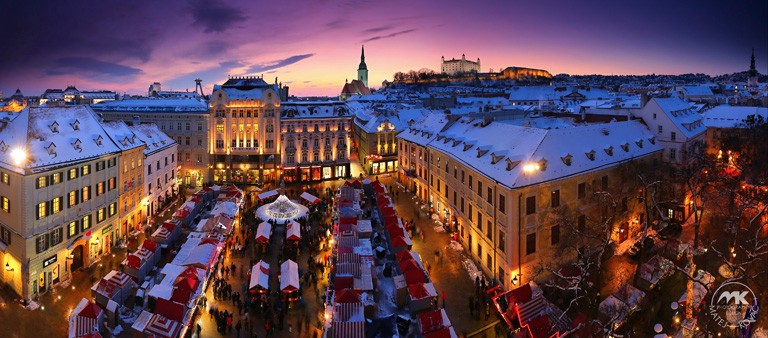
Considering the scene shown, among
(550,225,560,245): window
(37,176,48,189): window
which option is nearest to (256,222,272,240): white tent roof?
(37,176,48,189): window

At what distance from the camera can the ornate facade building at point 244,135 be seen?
72.3m

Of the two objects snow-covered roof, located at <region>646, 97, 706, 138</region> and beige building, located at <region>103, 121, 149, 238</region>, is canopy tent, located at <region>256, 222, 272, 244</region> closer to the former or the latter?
beige building, located at <region>103, 121, 149, 238</region>

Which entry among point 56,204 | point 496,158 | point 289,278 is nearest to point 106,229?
point 56,204

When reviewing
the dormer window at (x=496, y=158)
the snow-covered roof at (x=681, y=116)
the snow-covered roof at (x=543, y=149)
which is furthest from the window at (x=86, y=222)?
the snow-covered roof at (x=681, y=116)

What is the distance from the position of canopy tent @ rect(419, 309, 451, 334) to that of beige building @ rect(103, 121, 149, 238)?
3336 cm

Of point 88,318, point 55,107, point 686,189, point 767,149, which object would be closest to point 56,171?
point 55,107

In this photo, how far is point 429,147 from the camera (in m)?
55.2

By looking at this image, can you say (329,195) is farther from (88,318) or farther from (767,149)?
(767,149)

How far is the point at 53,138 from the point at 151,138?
777 inches

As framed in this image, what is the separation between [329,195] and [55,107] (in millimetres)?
32923

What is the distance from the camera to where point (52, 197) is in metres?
36.4

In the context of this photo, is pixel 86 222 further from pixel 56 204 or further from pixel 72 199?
pixel 56 204

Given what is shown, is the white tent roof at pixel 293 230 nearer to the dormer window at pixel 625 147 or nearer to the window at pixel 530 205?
the window at pixel 530 205

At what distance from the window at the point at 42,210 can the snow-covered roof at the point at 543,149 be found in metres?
32.7
